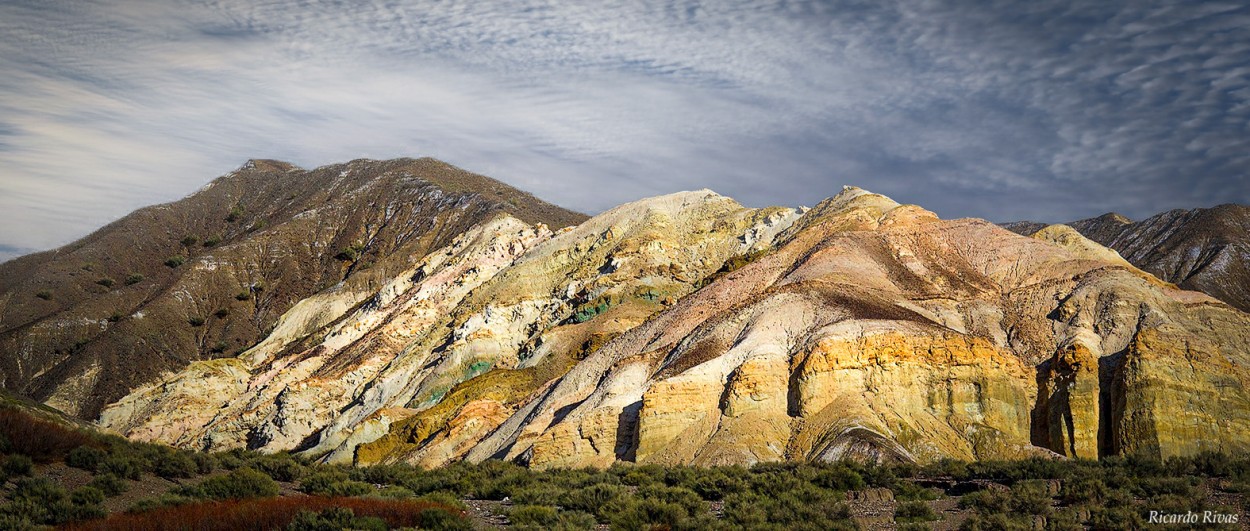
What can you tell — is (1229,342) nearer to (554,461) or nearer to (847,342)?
(847,342)

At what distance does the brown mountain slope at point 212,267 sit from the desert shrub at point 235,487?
78.6m

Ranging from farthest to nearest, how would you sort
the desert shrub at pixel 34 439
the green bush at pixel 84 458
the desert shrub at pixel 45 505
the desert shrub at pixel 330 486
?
the desert shrub at pixel 330 486 < the green bush at pixel 84 458 < the desert shrub at pixel 34 439 < the desert shrub at pixel 45 505

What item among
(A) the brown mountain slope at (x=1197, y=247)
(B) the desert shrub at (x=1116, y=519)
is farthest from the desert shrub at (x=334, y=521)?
(A) the brown mountain slope at (x=1197, y=247)

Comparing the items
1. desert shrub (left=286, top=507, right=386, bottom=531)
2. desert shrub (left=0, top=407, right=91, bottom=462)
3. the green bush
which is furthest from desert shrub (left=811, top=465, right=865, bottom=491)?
desert shrub (left=0, top=407, right=91, bottom=462)

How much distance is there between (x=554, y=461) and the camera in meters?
35.6

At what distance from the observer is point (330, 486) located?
19562 mm

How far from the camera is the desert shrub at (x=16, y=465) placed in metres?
15.5

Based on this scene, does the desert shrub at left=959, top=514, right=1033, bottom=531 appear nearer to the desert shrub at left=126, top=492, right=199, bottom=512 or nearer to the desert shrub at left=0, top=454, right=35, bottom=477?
the desert shrub at left=126, top=492, right=199, bottom=512

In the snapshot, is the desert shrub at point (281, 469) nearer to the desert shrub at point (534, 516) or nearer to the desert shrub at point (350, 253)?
the desert shrub at point (534, 516)

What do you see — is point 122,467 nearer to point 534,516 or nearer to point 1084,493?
point 534,516

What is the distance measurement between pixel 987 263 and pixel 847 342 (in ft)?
57.3

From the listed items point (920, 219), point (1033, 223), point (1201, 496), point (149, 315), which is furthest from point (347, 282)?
point (1033, 223)

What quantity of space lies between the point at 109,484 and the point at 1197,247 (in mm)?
146169

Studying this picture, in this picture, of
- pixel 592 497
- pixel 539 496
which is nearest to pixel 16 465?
pixel 539 496
